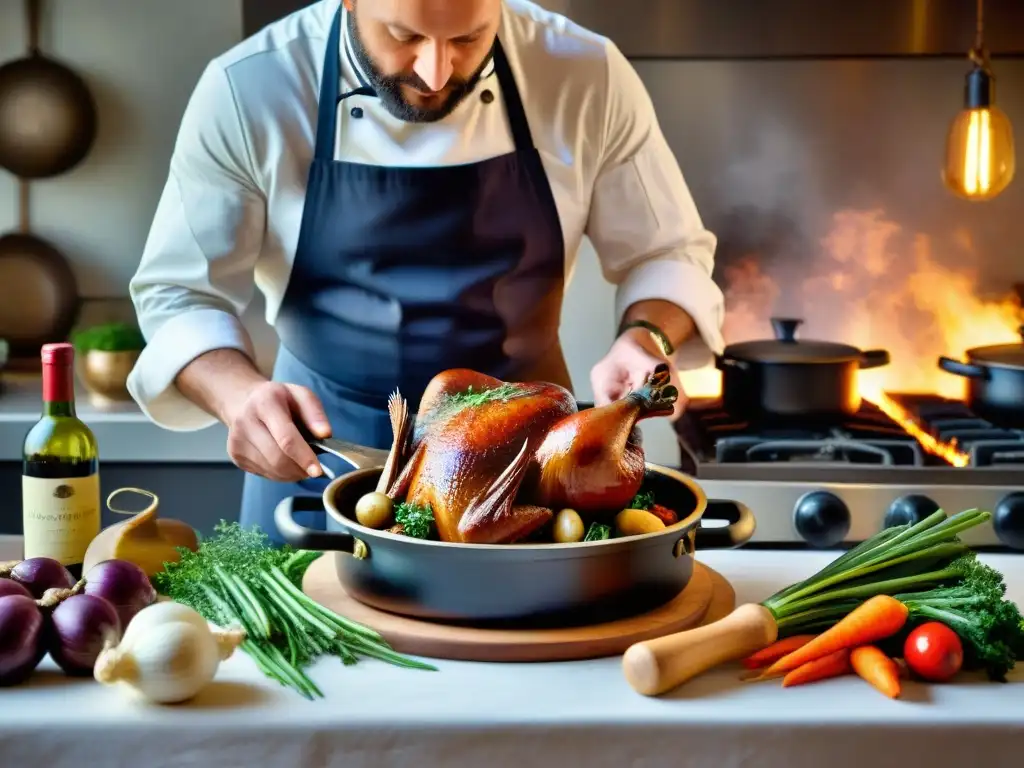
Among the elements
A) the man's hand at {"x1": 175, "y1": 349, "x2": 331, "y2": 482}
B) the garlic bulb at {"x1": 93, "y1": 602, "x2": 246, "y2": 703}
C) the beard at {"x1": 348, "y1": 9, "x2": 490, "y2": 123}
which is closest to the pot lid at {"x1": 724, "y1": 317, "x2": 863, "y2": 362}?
the beard at {"x1": 348, "y1": 9, "x2": 490, "y2": 123}

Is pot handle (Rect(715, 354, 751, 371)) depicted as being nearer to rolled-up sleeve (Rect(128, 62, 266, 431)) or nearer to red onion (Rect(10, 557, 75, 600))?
rolled-up sleeve (Rect(128, 62, 266, 431))

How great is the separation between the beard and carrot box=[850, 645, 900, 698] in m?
0.92

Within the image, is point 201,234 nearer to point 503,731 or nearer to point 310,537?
point 310,537

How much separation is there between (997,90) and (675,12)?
2.42 feet

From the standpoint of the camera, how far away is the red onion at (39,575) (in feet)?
3.38

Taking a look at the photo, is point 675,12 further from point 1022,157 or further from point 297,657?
point 297,657

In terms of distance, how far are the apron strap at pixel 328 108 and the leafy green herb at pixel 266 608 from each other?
29.7 inches

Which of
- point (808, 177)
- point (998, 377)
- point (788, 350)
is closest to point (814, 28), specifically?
point (808, 177)

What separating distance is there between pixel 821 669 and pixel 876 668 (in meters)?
0.04

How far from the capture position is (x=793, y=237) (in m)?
2.57

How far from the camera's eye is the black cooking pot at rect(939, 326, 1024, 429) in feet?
6.48

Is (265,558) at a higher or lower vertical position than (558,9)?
lower

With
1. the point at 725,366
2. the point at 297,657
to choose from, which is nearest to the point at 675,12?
the point at 725,366

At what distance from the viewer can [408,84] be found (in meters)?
1.57
